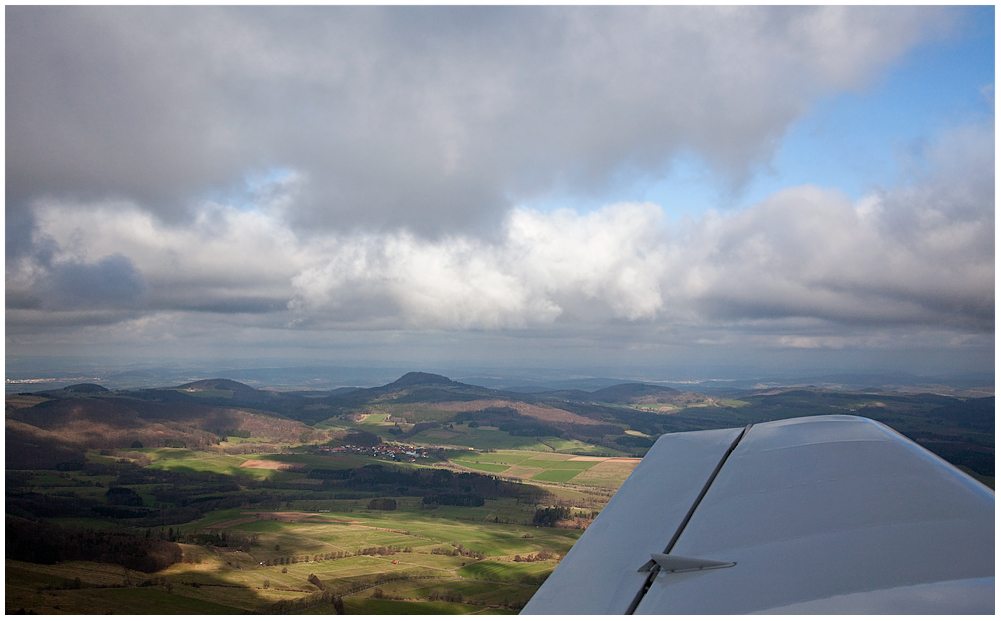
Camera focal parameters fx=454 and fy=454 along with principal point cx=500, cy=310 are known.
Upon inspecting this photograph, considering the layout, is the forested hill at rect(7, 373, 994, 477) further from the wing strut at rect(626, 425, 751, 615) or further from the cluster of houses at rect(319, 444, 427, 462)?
the wing strut at rect(626, 425, 751, 615)

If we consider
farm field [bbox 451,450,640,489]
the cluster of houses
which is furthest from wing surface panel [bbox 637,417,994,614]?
the cluster of houses

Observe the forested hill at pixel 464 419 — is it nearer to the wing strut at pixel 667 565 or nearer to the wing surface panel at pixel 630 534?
the wing surface panel at pixel 630 534

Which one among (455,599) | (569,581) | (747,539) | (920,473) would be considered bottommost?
(455,599)

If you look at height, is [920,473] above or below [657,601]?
above

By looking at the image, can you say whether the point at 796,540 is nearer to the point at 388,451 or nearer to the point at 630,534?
the point at 630,534

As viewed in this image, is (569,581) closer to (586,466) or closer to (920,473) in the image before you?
(920,473)

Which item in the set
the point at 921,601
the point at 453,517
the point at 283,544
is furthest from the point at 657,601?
the point at 453,517
